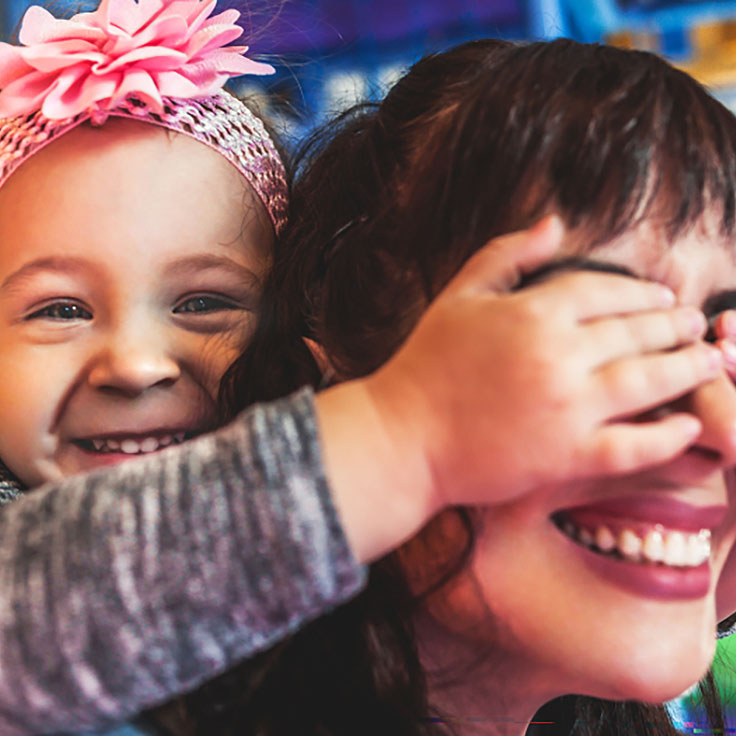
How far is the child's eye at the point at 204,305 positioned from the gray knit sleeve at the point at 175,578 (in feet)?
1.39

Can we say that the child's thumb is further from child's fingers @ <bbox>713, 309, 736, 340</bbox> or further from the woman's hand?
child's fingers @ <bbox>713, 309, 736, 340</bbox>

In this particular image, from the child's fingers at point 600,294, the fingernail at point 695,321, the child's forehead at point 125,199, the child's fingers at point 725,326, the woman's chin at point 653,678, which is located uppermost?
the child's forehead at point 125,199

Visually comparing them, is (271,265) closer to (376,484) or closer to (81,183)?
(81,183)

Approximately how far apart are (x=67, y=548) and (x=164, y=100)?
1.87 feet

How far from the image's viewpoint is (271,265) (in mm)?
951

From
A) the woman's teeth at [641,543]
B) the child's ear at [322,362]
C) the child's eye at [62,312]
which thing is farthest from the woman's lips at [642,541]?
the child's eye at [62,312]

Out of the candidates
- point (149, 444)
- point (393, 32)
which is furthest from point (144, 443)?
point (393, 32)

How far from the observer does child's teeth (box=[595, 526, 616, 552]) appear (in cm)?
61

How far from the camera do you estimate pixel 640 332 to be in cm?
54

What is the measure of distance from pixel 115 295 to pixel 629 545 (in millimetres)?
508

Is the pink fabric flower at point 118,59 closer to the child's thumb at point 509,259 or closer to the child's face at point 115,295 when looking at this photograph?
the child's face at point 115,295

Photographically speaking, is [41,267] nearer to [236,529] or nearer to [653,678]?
[236,529]

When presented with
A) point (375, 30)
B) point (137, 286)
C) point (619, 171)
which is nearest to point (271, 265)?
point (137, 286)

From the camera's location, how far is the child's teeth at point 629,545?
0.61 metres
